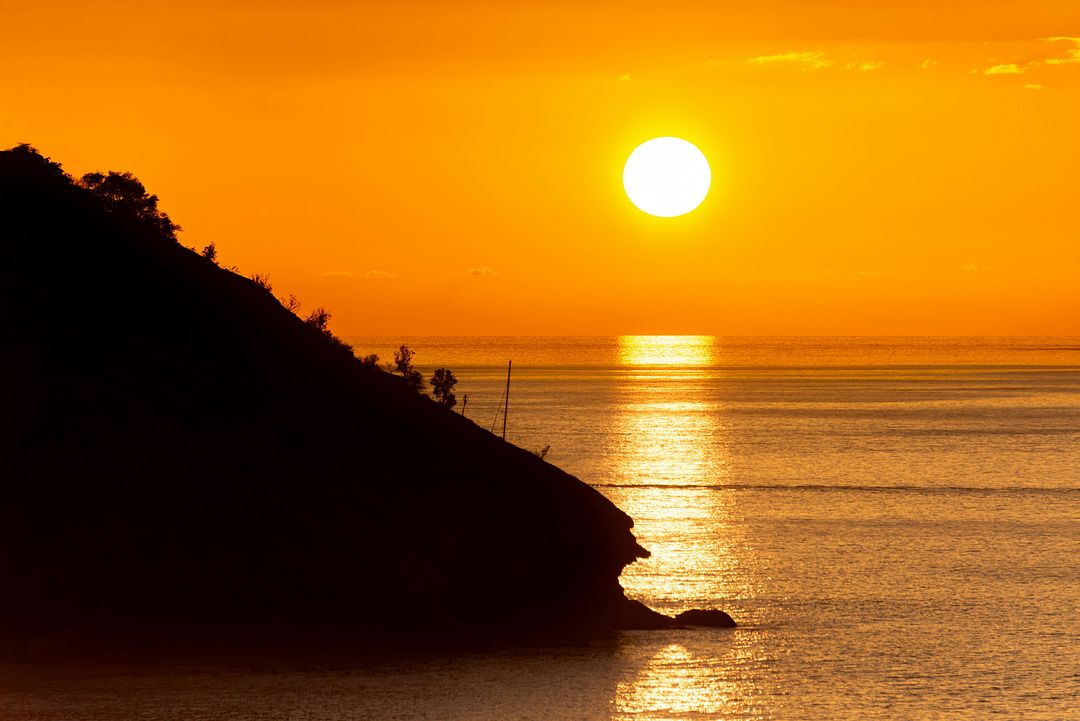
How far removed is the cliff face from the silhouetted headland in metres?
0.06

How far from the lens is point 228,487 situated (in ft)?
134

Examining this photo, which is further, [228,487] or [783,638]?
[783,638]

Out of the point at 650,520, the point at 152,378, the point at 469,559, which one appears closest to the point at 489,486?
the point at 469,559

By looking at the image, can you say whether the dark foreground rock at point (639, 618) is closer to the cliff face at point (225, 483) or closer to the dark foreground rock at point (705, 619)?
the dark foreground rock at point (705, 619)

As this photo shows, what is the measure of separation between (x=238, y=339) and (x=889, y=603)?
2455cm

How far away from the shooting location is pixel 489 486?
43.3 metres

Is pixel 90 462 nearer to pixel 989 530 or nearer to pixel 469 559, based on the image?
pixel 469 559

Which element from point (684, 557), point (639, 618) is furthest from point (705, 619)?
point (684, 557)

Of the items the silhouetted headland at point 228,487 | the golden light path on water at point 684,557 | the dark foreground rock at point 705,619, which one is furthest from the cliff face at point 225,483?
the golden light path on water at point 684,557

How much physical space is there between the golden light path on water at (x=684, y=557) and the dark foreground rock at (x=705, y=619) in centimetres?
78

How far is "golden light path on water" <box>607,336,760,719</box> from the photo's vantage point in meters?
37.8

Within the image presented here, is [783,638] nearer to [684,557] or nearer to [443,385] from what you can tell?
[684,557]

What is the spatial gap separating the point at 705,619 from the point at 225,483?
16.1 metres

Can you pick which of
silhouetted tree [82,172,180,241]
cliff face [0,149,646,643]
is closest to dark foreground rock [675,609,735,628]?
cliff face [0,149,646,643]
